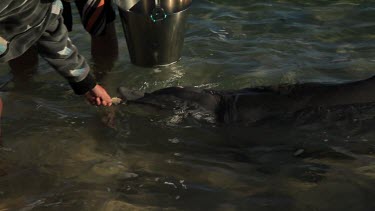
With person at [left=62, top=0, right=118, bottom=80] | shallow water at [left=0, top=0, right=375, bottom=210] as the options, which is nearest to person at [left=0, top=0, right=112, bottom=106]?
shallow water at [left=0, top=0, right=375, bottom=210]

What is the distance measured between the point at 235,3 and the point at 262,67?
2097 mm

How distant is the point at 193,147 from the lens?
11.5ft

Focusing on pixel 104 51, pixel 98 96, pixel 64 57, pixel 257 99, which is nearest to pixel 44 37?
pixel 64 57

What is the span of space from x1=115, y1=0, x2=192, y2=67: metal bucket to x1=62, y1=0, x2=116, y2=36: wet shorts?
151mm

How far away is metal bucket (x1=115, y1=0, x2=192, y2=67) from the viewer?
13.5 ft

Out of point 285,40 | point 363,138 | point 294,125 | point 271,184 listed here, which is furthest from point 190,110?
point 285,40

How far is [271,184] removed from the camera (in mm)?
2961

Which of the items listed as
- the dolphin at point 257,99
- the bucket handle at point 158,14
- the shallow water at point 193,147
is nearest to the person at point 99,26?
the shallow water at point 193,147

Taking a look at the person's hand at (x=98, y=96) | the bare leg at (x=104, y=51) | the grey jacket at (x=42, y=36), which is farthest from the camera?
the bare leg at (x=104, y=51)

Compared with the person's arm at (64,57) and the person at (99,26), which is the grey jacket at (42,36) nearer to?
the person's arm at (64,57)

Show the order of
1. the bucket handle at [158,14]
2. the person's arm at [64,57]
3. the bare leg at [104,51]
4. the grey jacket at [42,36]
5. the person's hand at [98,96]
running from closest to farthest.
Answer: the grey jacket at [42,36] → the person's arm at [64,57] → the person's hand at [98,96] → the bucket handle at [158,14] → the bare leg at [104,51]

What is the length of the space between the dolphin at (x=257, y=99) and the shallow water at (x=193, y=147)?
0.07m

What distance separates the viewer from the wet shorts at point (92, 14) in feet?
13.6

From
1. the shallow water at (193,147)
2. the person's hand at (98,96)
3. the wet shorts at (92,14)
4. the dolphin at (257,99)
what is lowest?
the shallow water at (193,147)
